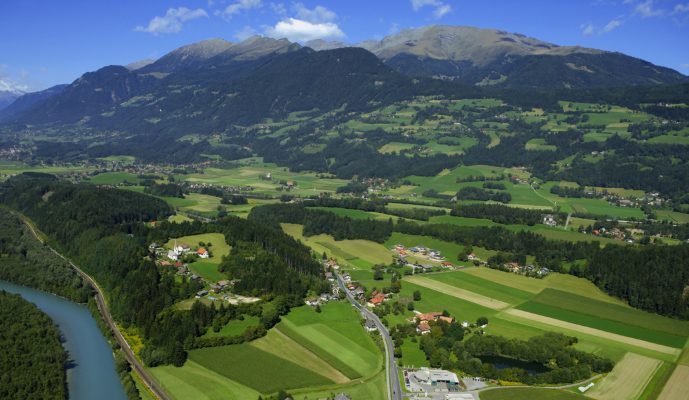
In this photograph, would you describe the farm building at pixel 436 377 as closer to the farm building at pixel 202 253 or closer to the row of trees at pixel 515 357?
the row of trees at pixel 515 357

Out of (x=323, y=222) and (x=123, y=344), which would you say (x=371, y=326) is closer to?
(x=123, y=344)

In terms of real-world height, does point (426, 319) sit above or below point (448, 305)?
below

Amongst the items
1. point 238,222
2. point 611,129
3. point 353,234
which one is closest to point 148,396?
point 238,222

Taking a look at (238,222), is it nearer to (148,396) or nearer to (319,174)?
(148,396)

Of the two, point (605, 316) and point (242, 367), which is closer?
point (242, 367)

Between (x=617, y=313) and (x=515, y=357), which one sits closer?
(x=515, y=357)

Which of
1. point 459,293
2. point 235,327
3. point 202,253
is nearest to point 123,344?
point 235,327

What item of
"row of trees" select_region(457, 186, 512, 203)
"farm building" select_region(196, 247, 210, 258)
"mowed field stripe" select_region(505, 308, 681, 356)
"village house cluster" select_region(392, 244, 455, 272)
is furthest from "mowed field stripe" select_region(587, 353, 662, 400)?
"row of trees" select_region(457, 186, 512, 203)
